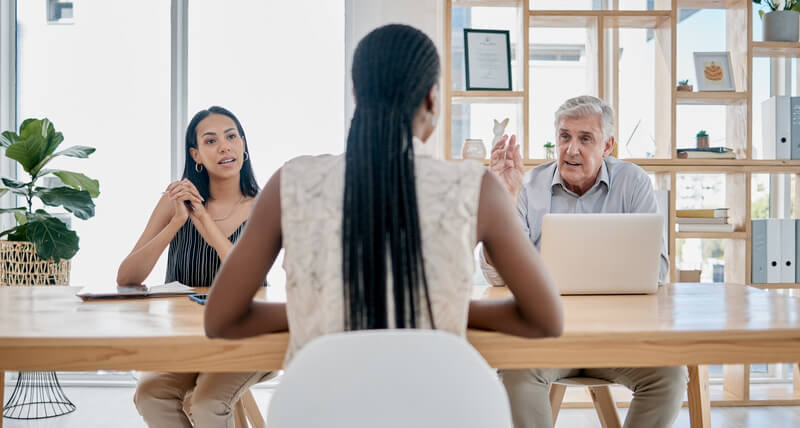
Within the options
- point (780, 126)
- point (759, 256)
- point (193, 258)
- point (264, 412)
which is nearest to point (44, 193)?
point (193, 258)

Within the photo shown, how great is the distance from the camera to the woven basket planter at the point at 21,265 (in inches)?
113

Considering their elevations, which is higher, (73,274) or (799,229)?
(799,229)

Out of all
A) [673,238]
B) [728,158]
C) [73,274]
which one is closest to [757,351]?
[673,238]

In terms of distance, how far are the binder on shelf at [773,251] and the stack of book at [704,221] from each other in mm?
203

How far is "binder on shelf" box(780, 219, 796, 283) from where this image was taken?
121 inches

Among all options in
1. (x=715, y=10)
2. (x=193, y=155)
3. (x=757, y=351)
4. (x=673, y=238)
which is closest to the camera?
(x=757, y=351)

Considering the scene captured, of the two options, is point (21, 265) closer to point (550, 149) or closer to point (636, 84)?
point (550, 149)

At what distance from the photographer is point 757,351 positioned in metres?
1.21

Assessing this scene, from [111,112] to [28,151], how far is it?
62 cm

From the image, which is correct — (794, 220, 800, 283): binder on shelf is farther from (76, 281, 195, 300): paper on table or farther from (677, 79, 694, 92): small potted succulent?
(76, 281, 195, 300): paper on table

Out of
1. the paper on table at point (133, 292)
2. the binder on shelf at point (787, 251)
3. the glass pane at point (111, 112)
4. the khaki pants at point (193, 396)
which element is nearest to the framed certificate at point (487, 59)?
the binder on shelf at point (787, 251)

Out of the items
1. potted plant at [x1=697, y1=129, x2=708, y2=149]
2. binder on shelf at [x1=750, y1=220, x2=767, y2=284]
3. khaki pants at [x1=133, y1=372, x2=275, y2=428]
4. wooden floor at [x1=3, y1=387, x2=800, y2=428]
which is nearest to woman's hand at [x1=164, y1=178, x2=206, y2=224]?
khaki pants at [x1=133, y1=372, x2=275, y2=428]

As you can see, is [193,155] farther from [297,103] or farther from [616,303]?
[616,303]

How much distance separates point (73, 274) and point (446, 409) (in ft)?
10.5
